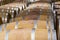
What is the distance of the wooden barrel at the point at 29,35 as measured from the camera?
4.18 feet

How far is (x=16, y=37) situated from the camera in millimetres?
1289

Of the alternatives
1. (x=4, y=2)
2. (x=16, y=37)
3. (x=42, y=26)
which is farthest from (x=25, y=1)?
(x=16, y=37)

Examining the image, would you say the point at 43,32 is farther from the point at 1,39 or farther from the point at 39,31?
the point at 1,39

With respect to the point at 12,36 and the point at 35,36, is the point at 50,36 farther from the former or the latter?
the point at 12,36

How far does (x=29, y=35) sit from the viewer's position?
129cm

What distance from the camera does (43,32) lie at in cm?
133

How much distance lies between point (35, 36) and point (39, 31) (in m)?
0.08

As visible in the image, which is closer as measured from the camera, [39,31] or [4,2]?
[39,31]

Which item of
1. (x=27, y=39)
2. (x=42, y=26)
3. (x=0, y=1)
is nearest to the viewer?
(x=27, y=39)

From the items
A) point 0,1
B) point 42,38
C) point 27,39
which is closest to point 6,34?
point 27,39

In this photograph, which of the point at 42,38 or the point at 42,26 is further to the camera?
the point at 42,26

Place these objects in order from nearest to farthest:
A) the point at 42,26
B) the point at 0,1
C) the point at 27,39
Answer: the point at 27,39, the point at 42,26, the point at 0,1

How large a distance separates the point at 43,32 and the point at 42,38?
73 millimetres

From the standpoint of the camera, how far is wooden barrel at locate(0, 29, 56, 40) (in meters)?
1.28
